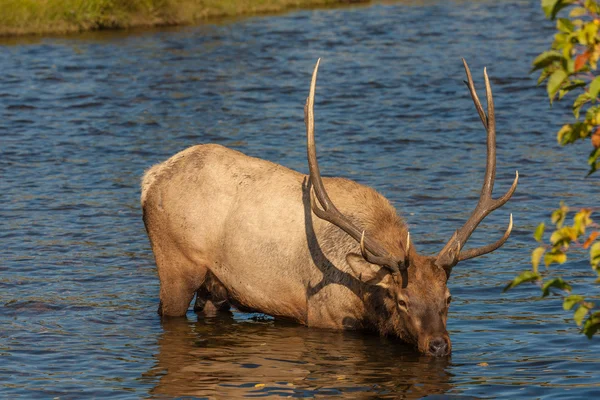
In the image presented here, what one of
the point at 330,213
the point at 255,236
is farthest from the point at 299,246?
the point at 330,213

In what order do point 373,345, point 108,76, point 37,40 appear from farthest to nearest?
point 37,40 → point 108,76 → point 373,345

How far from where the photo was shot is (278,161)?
16.5 metres

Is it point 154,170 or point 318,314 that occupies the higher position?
point 154,170

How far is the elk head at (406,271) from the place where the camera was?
27.5 feet

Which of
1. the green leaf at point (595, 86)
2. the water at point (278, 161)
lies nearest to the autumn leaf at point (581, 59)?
the green leaf at point (595, 86)

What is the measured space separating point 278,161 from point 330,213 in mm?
7756

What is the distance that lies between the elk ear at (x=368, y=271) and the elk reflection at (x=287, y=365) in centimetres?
62

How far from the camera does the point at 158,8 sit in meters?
32.3

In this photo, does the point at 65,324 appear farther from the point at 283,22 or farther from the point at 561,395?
the point at 283,22

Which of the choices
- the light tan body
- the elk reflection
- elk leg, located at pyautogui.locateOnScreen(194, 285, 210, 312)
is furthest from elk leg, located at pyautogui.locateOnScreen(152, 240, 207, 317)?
elk leg, located at pyautogui.locateOnScreen(194, 285, 210, 312)

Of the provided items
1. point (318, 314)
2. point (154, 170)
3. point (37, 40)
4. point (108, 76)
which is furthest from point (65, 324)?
point (37, 40)

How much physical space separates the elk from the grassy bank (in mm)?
21737

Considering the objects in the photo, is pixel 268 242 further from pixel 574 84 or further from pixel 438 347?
pixel 574 84

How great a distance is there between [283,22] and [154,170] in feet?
74.7
